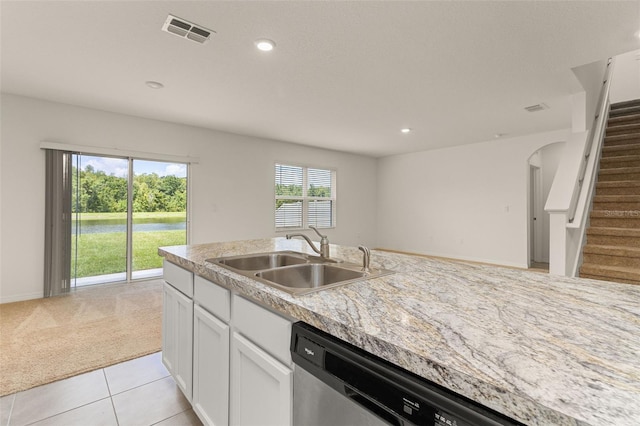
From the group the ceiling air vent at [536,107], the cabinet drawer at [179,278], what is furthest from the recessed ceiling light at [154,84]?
the ceiling air vent at [536,107]

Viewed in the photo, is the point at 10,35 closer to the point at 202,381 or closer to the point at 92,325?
the point at 92,325

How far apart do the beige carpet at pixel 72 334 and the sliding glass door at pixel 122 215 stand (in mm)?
491

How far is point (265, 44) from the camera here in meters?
2.58

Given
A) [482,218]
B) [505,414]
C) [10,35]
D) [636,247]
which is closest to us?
[505,414]

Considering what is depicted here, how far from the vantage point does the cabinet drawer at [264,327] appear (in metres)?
1.01

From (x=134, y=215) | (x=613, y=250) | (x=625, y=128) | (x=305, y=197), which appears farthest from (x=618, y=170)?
(x=134, y=215)

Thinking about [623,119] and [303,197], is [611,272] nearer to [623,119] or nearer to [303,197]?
[623,119]

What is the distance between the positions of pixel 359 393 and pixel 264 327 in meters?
0.48

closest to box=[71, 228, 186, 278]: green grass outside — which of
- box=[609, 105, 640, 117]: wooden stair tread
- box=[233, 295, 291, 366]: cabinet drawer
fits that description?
box=[233, 295, 291, 366]: cabinet drawer

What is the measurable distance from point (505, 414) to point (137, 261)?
5.20m

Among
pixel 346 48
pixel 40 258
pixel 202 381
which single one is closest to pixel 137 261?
pixel 40 258

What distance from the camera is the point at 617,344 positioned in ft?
2.29

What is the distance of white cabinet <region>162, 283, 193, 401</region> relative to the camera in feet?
5.53

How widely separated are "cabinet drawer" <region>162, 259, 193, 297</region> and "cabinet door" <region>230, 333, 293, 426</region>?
586mm
